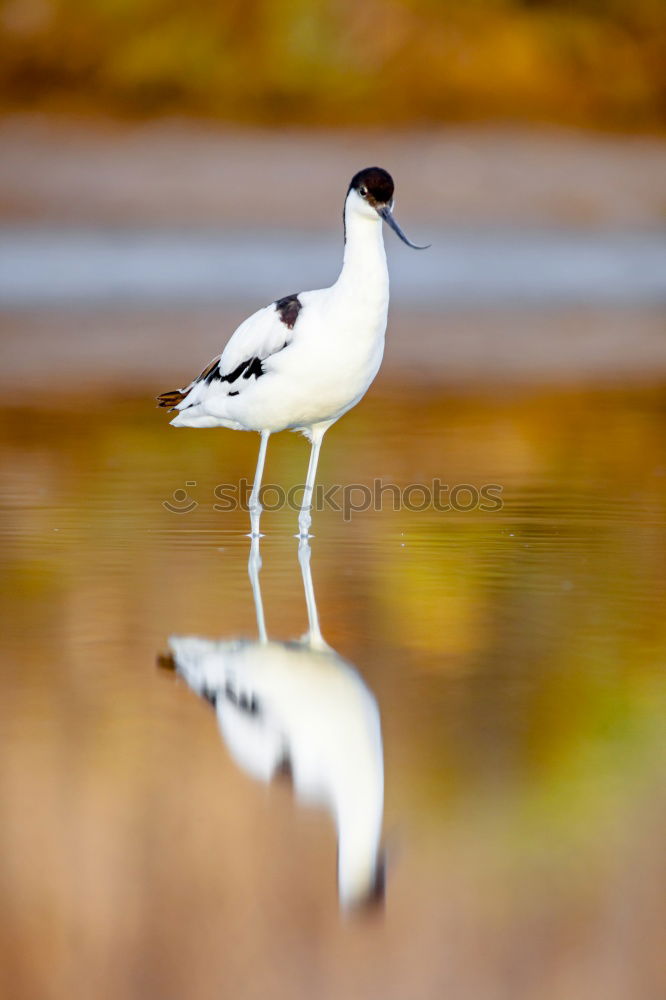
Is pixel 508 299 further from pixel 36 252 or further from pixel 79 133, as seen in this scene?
pixel 79 133

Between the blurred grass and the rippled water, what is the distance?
21.3m

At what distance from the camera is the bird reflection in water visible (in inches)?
116

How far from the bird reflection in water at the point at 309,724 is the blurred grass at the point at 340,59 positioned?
23125 millimetres

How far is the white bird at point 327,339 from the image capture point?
17.0 ft

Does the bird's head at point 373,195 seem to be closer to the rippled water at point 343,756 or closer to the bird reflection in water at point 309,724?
the rippled water at point 343,756

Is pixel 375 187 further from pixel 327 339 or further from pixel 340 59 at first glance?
pixel 340 59

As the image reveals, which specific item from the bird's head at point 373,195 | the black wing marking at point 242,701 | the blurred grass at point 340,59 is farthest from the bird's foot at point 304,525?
the blurred grass at point 340,59

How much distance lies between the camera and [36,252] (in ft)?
77.4

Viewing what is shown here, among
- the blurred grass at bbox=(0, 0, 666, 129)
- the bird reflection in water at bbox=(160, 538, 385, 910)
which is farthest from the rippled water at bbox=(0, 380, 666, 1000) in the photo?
the blurred grass at bbox=(0, 0, 666, 129)

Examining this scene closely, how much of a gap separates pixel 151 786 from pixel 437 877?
0.59m

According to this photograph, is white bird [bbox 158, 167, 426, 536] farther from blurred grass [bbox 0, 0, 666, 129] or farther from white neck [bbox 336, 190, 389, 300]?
blurred grass [bbox 0, 0, 666, 129]

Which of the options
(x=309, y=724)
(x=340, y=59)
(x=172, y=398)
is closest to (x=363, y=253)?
(x=172, y=398)

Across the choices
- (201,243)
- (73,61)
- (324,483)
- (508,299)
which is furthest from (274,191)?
(324,483)

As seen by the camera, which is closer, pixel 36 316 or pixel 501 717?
pixel 501 717
